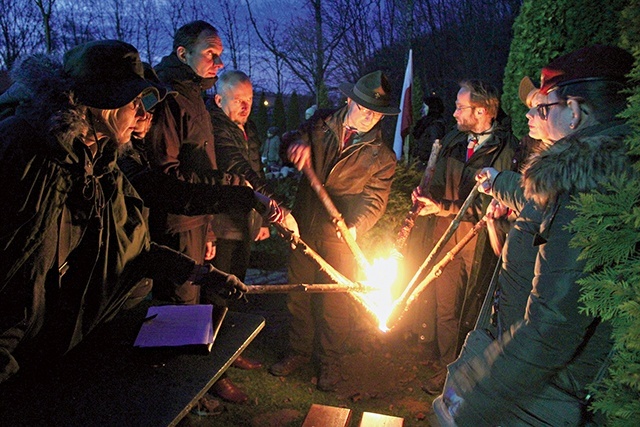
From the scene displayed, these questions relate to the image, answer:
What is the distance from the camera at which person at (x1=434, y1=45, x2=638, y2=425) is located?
6.30ft

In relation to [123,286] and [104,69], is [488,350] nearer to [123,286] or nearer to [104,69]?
[123,286]

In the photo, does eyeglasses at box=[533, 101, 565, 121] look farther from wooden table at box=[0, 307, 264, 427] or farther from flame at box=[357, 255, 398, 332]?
wooden table at box=[0, 307, 264, 427]

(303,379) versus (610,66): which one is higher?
(610,66)

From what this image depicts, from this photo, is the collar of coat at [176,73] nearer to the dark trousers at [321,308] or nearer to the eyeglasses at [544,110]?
the dark trousers at [321,308]

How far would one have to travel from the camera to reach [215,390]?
14.9 feet

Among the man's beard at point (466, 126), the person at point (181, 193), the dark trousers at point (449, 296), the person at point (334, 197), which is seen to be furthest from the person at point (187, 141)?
the man's beard at point (466, 126)

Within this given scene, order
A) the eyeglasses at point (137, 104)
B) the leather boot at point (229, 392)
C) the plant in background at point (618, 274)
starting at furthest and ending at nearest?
1. the leather boot at point (229, 392)
2. the eyeglasses at point (137, 104)
3. the plant in background at point (618, 274)

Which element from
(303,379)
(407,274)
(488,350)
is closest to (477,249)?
(407,274)

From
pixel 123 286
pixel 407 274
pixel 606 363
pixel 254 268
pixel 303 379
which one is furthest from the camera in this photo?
pixel 254 268

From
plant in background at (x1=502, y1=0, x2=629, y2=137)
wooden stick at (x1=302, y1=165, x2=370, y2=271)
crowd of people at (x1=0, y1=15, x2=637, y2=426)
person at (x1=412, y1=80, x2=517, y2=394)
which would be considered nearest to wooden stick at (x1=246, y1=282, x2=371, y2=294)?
crowd of people at (x1=0, y1=15, x2=637, y2=426)

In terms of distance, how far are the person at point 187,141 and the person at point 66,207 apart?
4.05 feet

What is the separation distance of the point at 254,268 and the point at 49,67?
243 inches

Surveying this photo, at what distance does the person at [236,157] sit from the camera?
15.1 feet

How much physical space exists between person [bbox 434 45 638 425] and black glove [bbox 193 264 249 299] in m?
1.35
